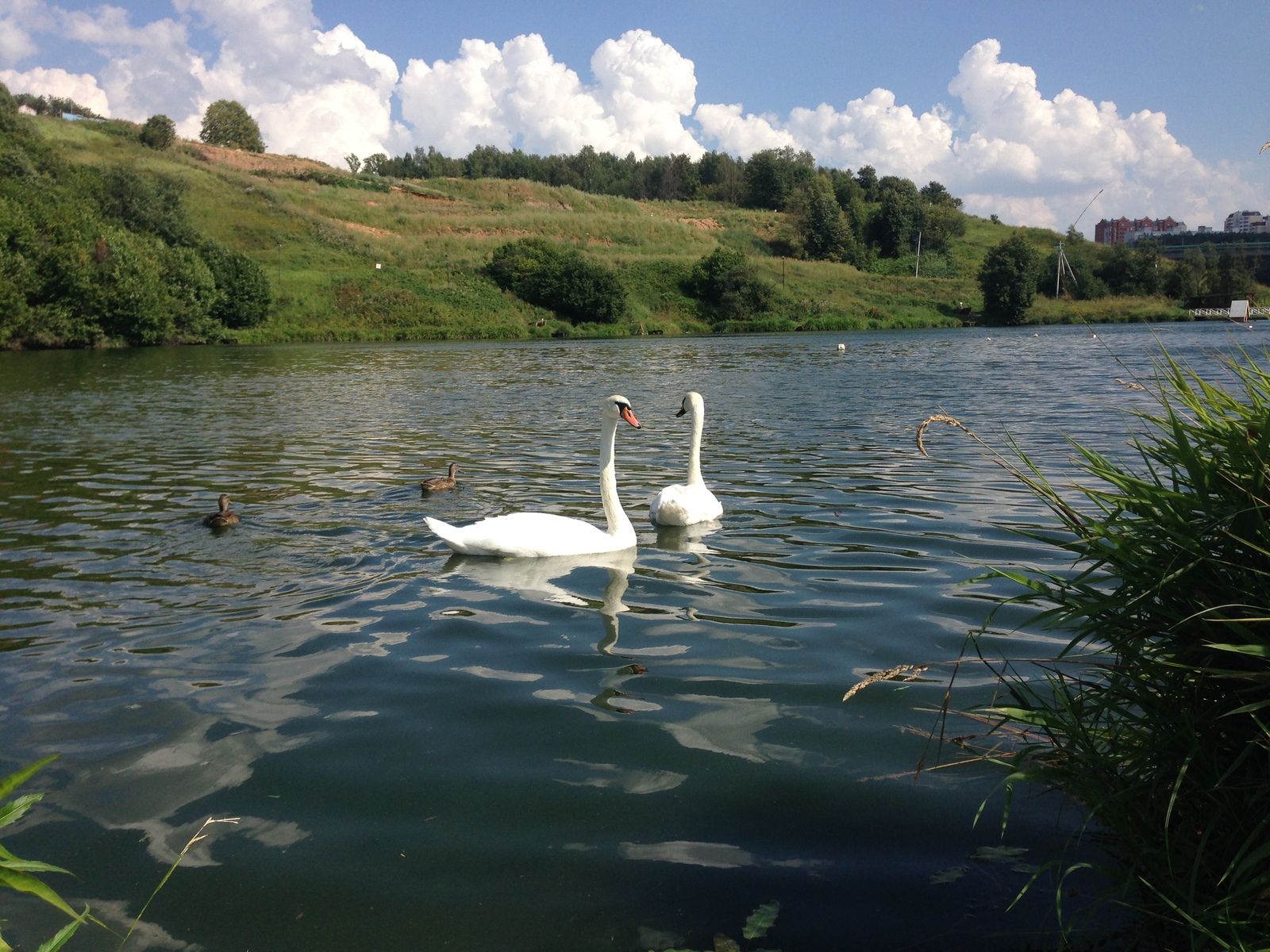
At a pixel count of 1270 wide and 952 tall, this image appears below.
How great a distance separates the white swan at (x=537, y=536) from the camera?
23.4 feet

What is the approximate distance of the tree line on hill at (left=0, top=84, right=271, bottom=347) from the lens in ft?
138

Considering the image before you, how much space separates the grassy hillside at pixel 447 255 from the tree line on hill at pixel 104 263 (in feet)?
9.02

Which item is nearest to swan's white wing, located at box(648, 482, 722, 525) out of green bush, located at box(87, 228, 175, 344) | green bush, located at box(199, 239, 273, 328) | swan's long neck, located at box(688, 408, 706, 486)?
swan's long neck, located at box(688, 408, 706, 486)

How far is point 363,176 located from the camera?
88.0m

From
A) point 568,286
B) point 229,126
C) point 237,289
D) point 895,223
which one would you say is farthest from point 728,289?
point 229,126

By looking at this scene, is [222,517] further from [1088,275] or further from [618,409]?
[1088,275]

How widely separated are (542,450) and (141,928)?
35.5ft

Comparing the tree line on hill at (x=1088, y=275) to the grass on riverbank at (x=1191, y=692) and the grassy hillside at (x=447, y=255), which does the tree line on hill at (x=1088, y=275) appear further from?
the grass on riverbank at (x=1191, y=692)

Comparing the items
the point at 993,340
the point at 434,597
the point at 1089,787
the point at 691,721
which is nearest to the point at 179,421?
the point at 434,597

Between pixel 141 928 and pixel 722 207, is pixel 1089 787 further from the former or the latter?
pixel 722 207

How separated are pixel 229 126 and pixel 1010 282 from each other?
9718 cm

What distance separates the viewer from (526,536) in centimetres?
712

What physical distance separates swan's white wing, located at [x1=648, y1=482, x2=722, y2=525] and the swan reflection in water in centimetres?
80

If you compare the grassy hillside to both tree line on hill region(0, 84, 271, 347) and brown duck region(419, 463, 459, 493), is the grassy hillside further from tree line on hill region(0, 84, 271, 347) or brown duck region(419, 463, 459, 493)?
brown duck region(419, 463, 459, 493)
